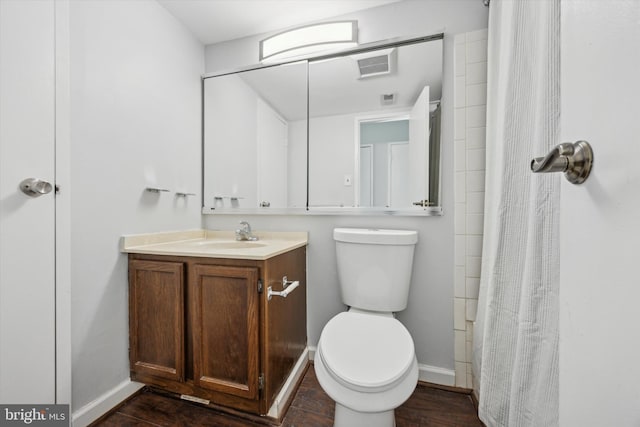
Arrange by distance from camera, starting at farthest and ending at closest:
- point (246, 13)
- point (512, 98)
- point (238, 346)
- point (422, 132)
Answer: point (246, 13) → point (422, 132) → point (238, 346) → point (512, 98)

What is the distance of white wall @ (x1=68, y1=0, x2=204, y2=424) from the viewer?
1.10 meters

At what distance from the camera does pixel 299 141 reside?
1.66 metres

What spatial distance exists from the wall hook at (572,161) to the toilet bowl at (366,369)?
2.69 feet

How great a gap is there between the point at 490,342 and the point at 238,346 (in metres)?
1.04

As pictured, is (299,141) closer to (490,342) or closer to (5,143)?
(5,143)

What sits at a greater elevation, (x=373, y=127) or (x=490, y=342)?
(x=373, y=127)

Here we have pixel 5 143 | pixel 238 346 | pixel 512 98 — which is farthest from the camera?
pixel 238 346

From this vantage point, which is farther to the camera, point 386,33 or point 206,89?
point 206,89

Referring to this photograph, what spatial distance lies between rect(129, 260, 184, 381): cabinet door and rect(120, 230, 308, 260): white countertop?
0.08 meters

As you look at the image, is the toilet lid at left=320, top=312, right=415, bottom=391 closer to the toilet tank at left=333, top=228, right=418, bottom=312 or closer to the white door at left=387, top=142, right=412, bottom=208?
the toilet tank at left=333, top=228, right=418, bottom=312

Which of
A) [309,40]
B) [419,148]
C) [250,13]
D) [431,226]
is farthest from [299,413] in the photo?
[250,13]

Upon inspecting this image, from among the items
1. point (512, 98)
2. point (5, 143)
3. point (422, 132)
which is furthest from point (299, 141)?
point (5, 143)

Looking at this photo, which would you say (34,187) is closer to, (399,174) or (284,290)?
(284,290)

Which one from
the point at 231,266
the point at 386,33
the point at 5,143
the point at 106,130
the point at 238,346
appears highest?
the point at 386,33
